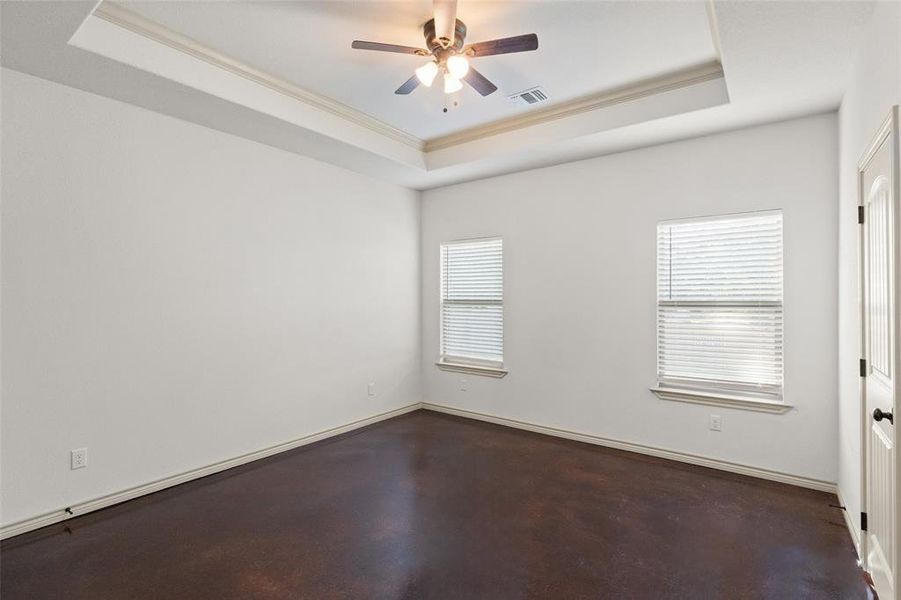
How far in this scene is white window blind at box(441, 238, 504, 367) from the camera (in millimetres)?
5117

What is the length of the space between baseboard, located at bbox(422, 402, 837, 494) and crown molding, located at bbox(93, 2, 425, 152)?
3107 mm

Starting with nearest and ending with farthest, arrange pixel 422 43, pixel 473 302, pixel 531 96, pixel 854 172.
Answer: pixel 854 172 < pixel 422 43 < pixel 531 96 < pixel 473 302

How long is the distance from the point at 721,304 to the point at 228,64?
160 inches

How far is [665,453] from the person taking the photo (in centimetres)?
392

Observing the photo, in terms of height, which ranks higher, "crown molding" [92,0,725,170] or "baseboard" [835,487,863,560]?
"crown molding" [92,0,725,170]

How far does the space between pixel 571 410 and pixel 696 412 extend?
43.7 inches

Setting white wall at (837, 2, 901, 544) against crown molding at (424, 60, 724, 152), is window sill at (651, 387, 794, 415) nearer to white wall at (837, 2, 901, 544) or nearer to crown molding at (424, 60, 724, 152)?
white wall at (837, 2, 901, 544)

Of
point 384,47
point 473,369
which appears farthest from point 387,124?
point 473,369

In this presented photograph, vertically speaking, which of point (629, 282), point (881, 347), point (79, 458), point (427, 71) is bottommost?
point (79, 458)

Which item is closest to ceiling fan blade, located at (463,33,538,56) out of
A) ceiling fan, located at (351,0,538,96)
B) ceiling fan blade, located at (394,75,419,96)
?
ceiling fan, located at (351,0,538,96)

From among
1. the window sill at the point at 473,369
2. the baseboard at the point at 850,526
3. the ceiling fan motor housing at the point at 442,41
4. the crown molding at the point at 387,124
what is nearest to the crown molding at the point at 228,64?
the crown molding at the point at 387,124

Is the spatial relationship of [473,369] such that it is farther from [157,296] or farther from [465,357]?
[157,296]

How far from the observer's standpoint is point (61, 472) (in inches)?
112

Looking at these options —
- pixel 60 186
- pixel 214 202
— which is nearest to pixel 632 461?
pixel 214 202
